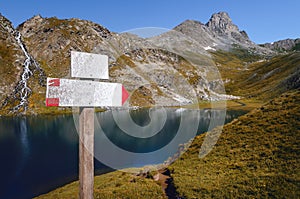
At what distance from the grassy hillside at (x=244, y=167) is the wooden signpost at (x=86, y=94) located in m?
10.4

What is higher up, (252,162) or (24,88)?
(24,88)

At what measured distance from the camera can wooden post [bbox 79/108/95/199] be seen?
547cm

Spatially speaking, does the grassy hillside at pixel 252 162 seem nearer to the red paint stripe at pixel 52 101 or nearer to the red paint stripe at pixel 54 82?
the red paint stripe at pixel 52 101

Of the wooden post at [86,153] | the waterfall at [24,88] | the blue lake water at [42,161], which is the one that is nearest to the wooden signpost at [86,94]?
the wooden post at [86,153]

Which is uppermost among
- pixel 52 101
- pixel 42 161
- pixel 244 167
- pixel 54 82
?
pixel 54 82

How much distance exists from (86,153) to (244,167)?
15.6 meters

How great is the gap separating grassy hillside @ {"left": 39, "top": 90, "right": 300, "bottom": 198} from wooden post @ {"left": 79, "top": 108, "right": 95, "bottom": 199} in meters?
10.1

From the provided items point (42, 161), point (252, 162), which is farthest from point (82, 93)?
point (42, 161)

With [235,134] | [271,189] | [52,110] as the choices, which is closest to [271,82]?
[52,110]

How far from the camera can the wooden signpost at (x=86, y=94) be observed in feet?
16.3

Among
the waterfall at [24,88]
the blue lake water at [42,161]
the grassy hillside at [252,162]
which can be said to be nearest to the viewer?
the grassy hillside at [252,162]

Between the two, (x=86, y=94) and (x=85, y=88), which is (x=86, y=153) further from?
(x=85, y=88)

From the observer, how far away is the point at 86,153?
220 inches

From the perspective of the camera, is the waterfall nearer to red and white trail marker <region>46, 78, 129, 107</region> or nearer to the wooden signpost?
the wooden signpost
